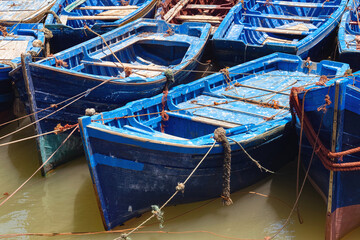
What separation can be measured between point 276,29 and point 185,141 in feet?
19.1

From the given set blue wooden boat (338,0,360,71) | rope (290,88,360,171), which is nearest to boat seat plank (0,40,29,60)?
rope (290,88,360,171)

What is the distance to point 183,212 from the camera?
7.05 m

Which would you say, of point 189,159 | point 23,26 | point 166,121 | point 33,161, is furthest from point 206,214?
point 23,26

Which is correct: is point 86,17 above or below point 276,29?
above

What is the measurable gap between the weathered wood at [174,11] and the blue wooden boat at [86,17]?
56 centimetres

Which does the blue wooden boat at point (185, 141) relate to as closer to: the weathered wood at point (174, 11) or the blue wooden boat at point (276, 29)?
the blue wooden boat at point (276, 29)

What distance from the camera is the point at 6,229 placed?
7078 mm

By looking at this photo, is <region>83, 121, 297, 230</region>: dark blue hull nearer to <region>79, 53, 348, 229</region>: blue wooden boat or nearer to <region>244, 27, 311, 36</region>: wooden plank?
<region>79, 53, 348, 229</region>: blue wooden boat

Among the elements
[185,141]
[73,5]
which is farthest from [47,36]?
[185,141]

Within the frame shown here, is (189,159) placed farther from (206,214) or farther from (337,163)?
(337,163)

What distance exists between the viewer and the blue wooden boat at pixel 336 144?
553 cm

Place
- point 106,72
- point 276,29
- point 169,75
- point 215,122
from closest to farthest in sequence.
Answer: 1. point 215,122
2. point 169,75
3. point 106,72
4. point 276,29

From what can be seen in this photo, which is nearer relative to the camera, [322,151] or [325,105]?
[325,105]

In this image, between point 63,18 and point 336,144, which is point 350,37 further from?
point 63,18
